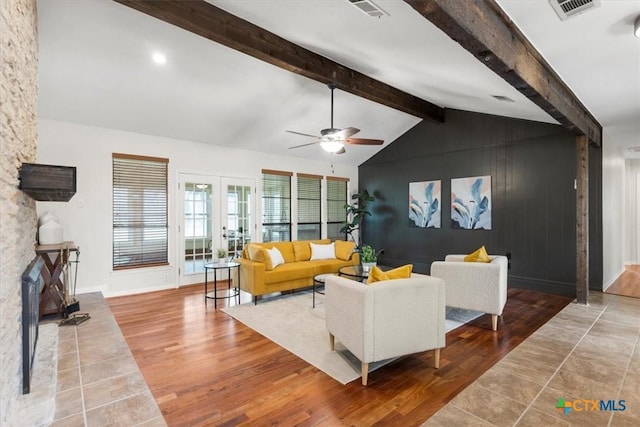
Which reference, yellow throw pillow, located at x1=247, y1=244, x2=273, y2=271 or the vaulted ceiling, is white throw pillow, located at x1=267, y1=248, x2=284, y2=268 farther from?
the vaulted ceiling

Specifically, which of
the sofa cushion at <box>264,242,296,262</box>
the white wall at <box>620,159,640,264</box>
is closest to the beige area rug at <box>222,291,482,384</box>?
the sofa cushion at <box>264,242,296,262</box>

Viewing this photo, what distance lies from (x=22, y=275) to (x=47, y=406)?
3.10 ft

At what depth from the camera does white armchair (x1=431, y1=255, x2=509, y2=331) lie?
3703 mm

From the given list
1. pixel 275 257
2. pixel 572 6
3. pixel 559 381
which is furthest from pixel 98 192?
pixel 559 381

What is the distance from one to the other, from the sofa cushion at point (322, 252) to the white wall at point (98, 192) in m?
2.51

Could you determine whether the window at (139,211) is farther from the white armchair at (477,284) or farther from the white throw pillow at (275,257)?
the white armchair at (477,284)

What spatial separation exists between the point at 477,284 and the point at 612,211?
4211 millimetres

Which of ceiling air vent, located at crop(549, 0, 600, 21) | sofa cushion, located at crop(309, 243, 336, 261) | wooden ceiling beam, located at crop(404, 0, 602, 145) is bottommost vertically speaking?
sofa cushion, located at crop(309, 243, 336, 261)

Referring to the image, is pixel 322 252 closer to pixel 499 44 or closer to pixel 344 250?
pixel 344 250

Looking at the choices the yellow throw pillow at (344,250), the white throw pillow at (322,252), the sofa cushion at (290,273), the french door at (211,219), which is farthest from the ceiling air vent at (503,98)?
the french door at (211,219)

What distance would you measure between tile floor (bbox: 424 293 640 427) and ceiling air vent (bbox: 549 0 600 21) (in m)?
2.73

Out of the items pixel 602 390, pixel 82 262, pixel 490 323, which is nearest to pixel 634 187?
pixel 490 323

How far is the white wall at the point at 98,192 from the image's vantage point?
188 inches

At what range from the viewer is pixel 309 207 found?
786 cm
